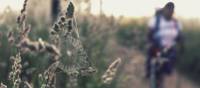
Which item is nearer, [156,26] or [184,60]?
[156,26]

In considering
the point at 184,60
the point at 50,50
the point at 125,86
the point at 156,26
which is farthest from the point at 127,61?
the point at 184,60

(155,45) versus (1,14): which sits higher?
(1,14)

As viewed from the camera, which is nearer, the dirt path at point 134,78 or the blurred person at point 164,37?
the dirt path at point 134,78

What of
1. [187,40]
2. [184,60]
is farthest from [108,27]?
[187,40]

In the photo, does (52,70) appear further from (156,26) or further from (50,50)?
(156,26)

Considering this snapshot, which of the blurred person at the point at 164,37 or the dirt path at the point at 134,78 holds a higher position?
the blurred person at the point at 164,37

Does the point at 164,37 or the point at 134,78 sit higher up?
the point at 164,37

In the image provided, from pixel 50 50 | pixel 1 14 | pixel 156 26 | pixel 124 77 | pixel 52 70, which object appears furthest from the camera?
pixel 156 26

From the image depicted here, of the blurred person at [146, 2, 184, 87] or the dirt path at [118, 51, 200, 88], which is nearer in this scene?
the dirt path at [118, 51, 200, 88]

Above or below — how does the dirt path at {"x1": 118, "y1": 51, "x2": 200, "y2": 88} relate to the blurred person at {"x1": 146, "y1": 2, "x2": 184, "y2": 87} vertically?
below

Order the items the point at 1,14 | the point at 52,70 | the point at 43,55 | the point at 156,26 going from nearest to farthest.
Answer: the point at 52,70, the point at 1,14, the point at 43,55, the point at 156,26

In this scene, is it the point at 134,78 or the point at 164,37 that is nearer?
the point at 164,37
